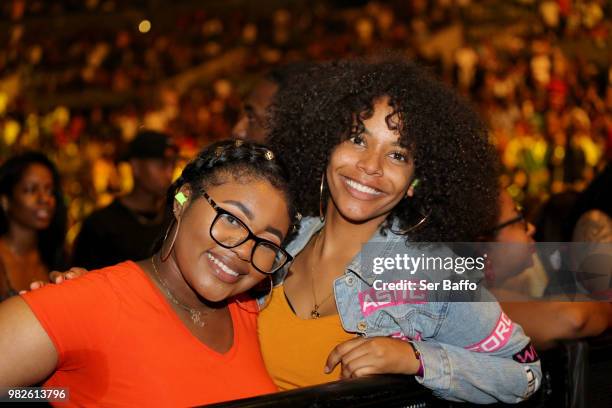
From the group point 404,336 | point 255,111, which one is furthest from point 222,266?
point 255,111

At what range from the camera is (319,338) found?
210 centimetres

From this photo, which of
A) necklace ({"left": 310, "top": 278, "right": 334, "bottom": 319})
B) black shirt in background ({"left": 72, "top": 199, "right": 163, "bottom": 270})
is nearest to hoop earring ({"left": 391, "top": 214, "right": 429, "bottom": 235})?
necklace ({"left": 310, "top": 278, "right": 334, "bottom": 319})

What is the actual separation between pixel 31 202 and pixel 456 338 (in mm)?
2929

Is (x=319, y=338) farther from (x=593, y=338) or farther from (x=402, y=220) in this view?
(x=593, y=338)

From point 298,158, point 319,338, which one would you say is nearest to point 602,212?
point 298,158

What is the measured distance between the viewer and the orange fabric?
207cm

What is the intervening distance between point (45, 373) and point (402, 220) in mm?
1161

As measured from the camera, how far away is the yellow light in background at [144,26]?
614 inches

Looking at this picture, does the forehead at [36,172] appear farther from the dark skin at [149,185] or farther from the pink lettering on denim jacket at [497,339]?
the pink lettering on denim jacket at [497,339]

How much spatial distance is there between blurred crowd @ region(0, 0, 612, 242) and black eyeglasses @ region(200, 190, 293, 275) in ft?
20.0

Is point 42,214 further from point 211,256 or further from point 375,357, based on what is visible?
point 375,357

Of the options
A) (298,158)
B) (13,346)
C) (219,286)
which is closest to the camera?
(13,346)

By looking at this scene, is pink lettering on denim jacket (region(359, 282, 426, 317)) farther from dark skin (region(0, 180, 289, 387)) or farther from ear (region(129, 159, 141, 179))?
ear (region(129, 159, 141, 179))

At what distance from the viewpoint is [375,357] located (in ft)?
5.88
